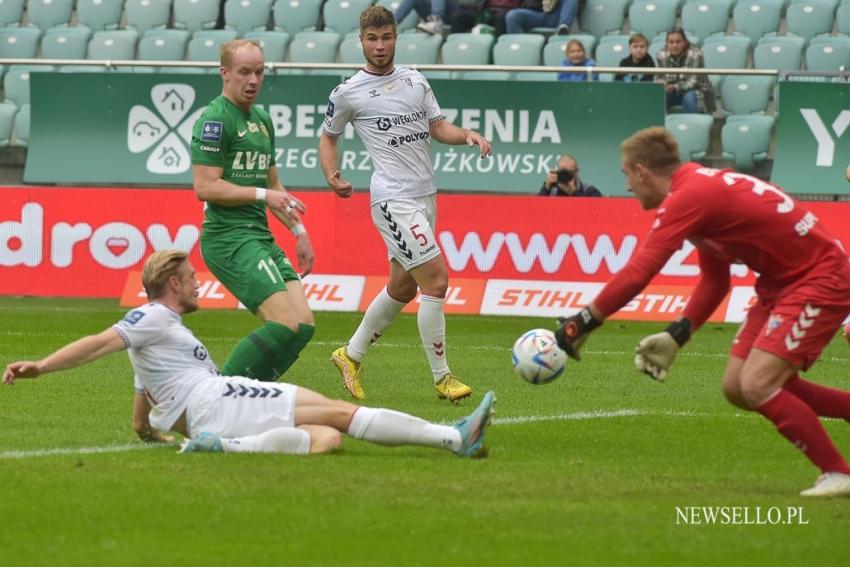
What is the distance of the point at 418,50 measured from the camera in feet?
72.6

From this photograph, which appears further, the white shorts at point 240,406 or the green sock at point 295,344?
the green sock at point 295,344

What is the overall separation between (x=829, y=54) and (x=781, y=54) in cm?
67

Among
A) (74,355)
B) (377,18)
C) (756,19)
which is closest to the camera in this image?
(74,355)

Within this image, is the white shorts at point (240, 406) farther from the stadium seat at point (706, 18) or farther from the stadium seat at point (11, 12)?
the stadium seat at point (11, 12)

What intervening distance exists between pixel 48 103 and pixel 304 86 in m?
3.45

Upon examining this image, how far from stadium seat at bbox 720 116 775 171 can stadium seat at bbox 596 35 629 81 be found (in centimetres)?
221

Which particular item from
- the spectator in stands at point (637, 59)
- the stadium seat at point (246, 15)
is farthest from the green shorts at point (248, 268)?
the stadium seat at point (246, 15)

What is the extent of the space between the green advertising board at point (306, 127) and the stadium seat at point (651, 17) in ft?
12.0

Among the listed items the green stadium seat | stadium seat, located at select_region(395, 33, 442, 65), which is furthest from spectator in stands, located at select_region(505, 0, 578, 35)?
the green stadium seat

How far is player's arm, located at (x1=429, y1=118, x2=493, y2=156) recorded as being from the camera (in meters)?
11.0

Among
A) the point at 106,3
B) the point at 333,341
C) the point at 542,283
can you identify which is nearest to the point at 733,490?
the point at 333,341

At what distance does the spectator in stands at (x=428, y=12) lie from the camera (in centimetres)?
2234

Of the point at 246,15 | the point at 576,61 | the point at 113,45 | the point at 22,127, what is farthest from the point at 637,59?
the point at 22,127

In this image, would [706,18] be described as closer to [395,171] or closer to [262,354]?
[395,171]
